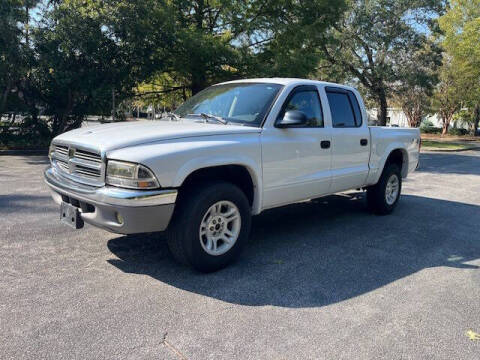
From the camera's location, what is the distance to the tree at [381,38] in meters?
21.1

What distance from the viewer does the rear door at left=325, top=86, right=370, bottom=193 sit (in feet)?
17.4

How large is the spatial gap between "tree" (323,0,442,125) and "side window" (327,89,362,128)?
51.0ft

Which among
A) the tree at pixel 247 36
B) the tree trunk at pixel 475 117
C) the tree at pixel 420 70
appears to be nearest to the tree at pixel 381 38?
the tree at pixel 420 70

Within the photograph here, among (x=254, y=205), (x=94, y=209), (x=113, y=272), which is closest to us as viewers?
(x=94, y=209)

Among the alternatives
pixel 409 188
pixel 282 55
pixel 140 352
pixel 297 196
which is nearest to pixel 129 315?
pixel 140 352

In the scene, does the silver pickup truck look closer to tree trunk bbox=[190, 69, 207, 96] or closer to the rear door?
the rear door

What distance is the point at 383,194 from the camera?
647cm

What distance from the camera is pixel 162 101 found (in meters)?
19.5

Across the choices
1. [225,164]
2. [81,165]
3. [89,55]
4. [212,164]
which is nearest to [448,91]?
[89,55]

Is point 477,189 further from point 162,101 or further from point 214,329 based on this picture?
point 162,101

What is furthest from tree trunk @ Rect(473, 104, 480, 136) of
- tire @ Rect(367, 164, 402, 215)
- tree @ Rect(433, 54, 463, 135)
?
tire @ Rect(367, 164, 402, 215)

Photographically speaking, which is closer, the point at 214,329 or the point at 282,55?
the point at 214,329

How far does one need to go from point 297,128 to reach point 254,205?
1.04 m

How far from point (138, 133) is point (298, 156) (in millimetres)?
1837
